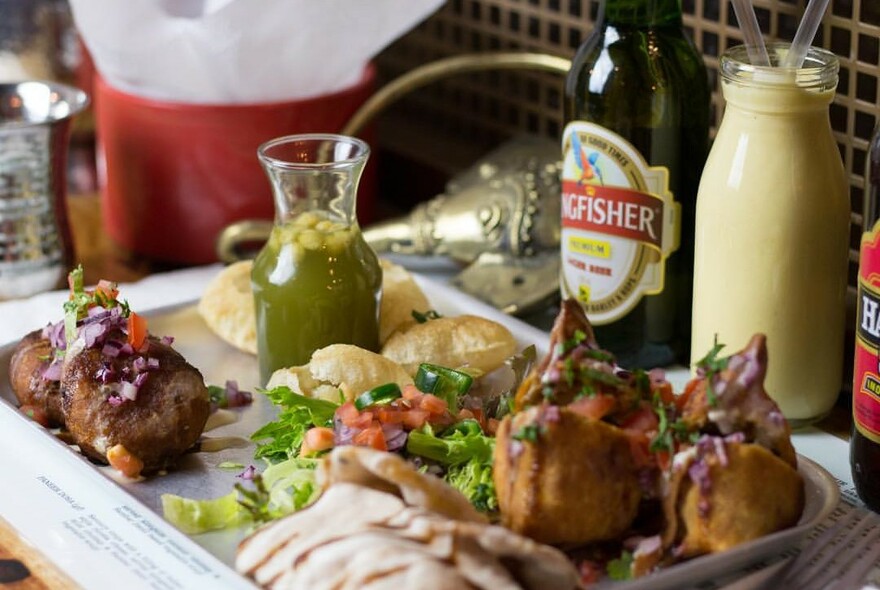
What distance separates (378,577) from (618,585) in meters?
0.19

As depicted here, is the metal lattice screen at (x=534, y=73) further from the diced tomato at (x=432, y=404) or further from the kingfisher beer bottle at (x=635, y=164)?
the diced tomato at (x=432, y=404)

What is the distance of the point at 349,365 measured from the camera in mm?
1326

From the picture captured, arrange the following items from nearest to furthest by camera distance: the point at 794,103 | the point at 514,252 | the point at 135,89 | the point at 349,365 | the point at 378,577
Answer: the point at 378,577 < the point at 794,103 < the point at 349,365 < the point at 514,252 < the point at 135,89

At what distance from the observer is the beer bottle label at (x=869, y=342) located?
1104 mm

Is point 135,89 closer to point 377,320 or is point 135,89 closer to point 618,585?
point 377,320

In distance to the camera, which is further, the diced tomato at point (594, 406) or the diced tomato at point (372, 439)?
the diced tomato at point (372, 439)

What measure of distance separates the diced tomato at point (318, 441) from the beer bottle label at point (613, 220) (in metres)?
0.40

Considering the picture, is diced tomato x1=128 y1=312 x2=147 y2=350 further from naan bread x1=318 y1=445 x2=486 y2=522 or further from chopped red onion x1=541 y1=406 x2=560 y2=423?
chopped red onion x1=541 y1=406 x2=560 y2=423

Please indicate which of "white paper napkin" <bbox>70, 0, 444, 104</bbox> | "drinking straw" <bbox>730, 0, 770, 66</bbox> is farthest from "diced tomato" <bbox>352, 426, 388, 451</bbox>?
"white paper napkin" <bbox>70, 0, 444, 104</bbox>

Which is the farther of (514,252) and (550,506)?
(514,252)

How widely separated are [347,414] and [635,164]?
1.42 ft

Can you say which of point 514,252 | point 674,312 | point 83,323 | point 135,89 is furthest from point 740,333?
point 135,89

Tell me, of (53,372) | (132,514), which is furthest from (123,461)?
(53,372)

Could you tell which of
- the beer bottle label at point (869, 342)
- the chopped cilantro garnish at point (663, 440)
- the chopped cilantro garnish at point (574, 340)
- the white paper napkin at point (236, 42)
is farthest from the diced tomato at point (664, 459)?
the white paper napkin at point (236, 42)
